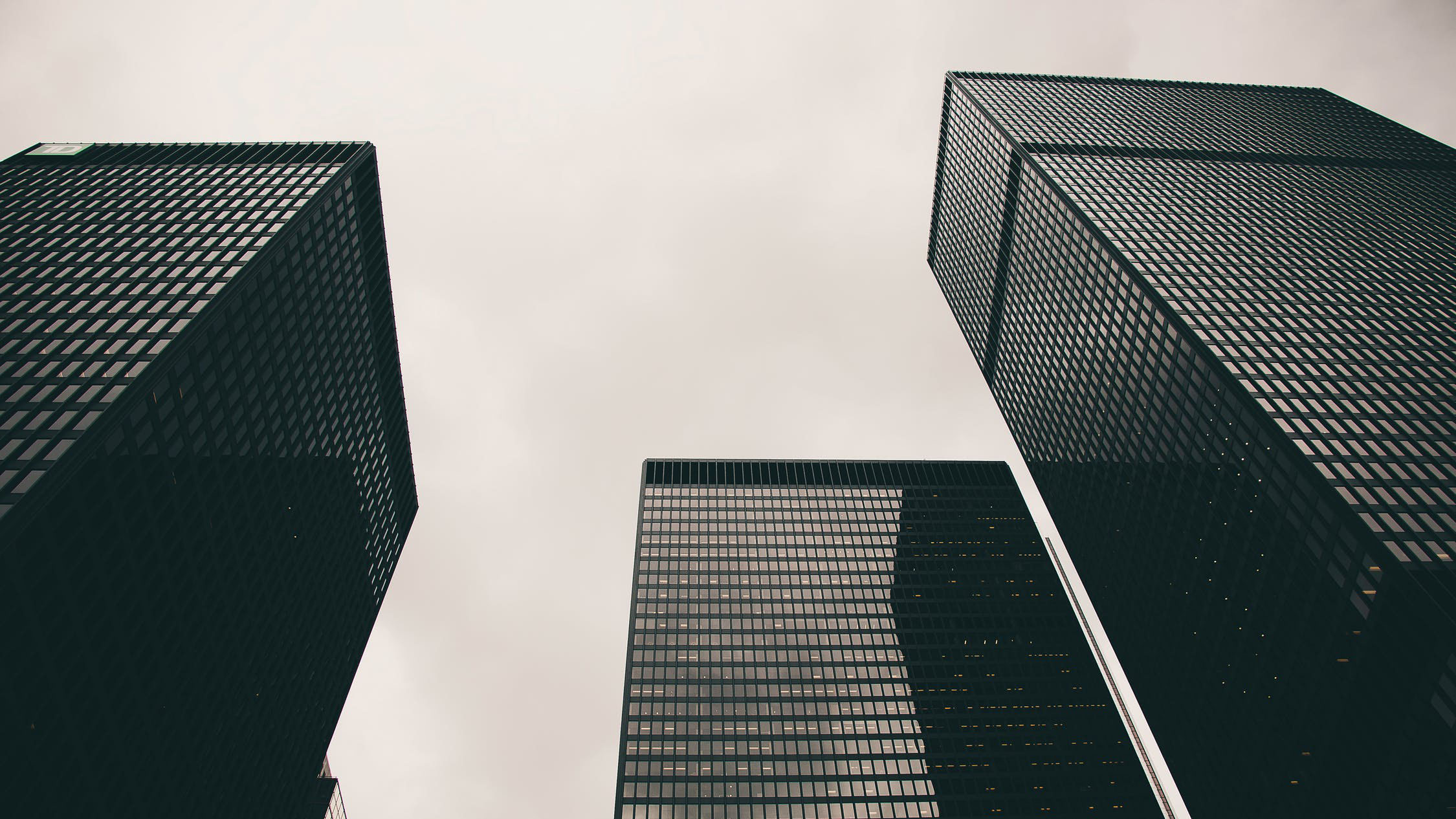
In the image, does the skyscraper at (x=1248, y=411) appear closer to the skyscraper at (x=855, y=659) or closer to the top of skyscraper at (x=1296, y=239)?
the top of skyscraper at (x=1296, y=239)

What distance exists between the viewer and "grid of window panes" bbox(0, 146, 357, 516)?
59156mm

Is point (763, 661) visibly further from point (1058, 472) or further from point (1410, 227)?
point (1410, 227)

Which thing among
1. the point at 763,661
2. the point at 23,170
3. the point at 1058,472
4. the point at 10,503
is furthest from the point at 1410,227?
the point at 23,170

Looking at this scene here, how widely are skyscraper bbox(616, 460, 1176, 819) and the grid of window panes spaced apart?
71.6 meters

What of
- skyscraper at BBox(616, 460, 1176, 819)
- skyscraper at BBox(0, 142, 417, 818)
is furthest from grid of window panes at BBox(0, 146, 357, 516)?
skyscraper at BBox(616, 460, 1176, 819)

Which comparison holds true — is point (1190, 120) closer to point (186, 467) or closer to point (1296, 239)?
point (1296, 239)

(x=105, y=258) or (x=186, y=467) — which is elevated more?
(x=105, y=258)

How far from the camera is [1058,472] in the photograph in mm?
116188

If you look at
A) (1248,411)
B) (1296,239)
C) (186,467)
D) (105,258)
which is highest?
(1296,239)

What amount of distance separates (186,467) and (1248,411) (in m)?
92.8

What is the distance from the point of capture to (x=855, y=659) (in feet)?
394

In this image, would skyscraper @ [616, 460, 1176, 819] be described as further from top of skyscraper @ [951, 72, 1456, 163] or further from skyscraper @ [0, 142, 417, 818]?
top of skyscraper @ [951, 72, 1456, 163]

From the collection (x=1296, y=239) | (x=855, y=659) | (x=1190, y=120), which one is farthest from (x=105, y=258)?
(x=1190, y=120)

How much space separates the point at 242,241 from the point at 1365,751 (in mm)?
109833
